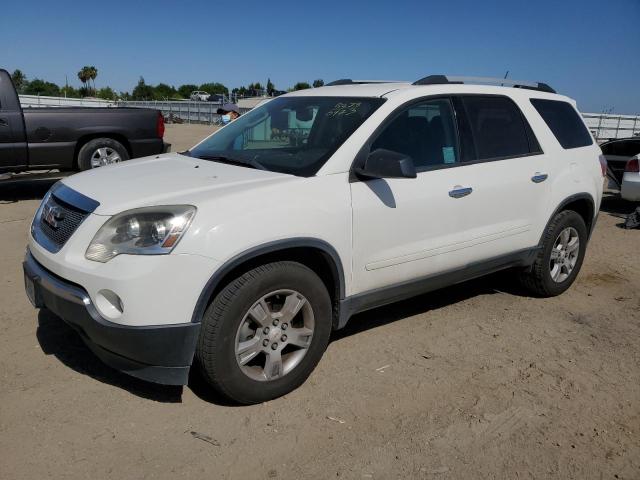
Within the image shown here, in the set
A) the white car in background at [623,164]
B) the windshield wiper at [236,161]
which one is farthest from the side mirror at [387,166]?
the white car in background at [623,164]

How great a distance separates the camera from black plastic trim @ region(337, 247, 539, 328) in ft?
11.9

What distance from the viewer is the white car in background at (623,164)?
→ 920cm

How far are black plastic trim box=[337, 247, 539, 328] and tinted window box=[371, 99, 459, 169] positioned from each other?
2.63 ft

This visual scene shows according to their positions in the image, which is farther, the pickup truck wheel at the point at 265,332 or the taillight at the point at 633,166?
the taillight at the point at 633,166

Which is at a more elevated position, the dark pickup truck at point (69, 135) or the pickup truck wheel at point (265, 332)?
the dark pickup truck at point (69, 135)

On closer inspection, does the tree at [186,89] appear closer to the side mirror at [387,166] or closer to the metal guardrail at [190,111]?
the metal guardrail at [190,111]

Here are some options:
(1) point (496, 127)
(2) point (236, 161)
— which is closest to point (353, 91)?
(2) point (236, 161)

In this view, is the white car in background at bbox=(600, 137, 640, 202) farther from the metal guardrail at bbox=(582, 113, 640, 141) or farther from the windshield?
the metal guardrail at bbox=(582, 113, 640, 141)

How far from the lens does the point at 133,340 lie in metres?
2.84

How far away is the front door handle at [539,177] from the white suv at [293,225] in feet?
0.04

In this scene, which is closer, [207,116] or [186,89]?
[207,116]

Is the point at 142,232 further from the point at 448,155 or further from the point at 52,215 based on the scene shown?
the point at 448,155

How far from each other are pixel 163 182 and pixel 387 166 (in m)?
1.30

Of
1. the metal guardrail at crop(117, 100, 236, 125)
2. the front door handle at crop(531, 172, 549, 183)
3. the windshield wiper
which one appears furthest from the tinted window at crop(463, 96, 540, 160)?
the metal guardrail at crop(117, 100, 236, 125)
